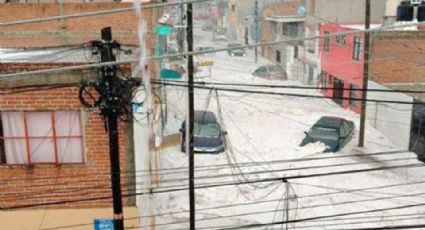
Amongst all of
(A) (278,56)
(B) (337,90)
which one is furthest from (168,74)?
(A) (278,56)

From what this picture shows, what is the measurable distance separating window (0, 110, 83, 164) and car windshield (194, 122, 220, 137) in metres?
10.5

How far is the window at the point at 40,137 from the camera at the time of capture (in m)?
9.25

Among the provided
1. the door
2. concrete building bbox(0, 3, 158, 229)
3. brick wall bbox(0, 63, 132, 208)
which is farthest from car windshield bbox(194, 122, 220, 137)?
brick wall bbox(0, 63, 132, 208)

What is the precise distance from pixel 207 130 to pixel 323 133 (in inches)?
180

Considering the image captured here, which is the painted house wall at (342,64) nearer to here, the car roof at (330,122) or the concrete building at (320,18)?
the concrete building at (320,18)

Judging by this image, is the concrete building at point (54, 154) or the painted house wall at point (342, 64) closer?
the concrete building at point (54, 154)

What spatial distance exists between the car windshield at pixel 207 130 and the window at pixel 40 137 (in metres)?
10.5

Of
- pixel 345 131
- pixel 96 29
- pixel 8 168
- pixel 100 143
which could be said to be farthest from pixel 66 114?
pixel 345 131

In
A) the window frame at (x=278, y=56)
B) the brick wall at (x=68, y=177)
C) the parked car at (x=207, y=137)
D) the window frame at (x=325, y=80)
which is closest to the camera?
the brick wall at (x=68, y=177)

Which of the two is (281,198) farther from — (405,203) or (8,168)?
(8,168)

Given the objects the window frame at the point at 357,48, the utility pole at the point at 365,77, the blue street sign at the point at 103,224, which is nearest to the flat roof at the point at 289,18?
the window frame at the point at 357,48

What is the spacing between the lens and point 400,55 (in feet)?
71.5

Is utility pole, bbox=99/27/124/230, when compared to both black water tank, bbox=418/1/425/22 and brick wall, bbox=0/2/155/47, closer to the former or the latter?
black water tank, bbox=418/1/425/22

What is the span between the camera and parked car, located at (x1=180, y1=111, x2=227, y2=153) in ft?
63.2
